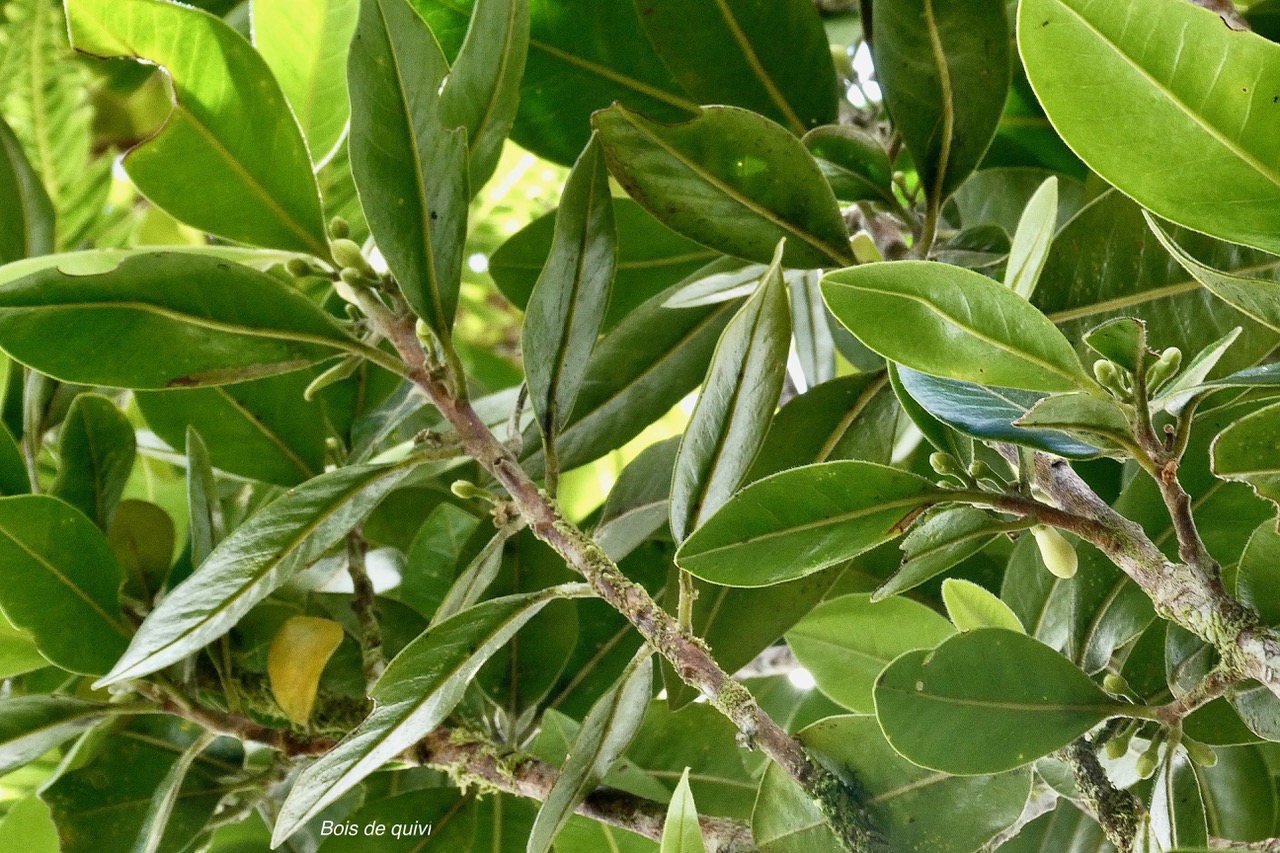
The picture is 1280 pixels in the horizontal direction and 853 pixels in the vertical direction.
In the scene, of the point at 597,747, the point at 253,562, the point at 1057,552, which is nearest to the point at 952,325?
the point at 1057,552

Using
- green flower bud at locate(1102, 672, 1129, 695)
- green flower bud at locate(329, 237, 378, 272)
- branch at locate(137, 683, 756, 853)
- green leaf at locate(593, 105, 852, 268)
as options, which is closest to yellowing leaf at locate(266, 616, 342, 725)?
branch at locate(137, 683, 756, 853)

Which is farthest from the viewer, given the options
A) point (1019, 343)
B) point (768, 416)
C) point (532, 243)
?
point (532, 243)

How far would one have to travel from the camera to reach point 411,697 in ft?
1.73

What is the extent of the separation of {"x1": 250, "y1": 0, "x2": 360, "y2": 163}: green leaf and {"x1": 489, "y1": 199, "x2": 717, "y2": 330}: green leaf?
165mm

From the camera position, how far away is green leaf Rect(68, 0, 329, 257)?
1.84ft

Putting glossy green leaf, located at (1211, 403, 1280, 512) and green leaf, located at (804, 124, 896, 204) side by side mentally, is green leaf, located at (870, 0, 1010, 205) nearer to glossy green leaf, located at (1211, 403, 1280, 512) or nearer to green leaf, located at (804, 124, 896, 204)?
green leaf, located at (804, 124, 896, 204)

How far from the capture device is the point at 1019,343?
41 cm

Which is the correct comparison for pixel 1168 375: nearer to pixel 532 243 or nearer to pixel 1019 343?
pixel 1019 343

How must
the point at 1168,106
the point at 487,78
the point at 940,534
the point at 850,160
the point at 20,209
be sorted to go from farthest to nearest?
1. the point at 20,209
2. the point at 850,160
3. the point at 487,78
4. the point at 940,534
5. the point at 1168,106

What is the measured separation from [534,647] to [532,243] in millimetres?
324

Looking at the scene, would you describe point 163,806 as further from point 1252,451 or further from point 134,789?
point 1252,451

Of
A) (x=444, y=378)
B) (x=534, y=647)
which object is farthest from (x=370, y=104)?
(x=534, y=647)

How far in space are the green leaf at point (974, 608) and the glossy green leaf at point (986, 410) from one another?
4.5 inches

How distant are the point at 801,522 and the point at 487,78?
31cm
